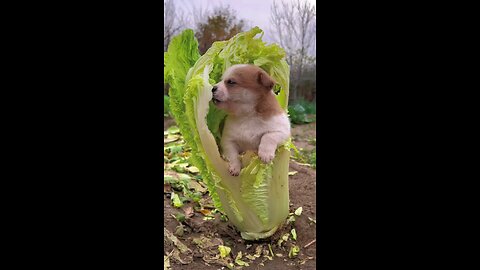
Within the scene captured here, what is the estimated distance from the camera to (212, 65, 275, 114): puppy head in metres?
1.89

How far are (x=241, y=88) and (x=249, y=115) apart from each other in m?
0.15

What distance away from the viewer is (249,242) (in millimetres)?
2023

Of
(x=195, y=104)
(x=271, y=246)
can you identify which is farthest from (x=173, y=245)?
(x=195, y=104)

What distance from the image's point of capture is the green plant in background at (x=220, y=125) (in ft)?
6.38

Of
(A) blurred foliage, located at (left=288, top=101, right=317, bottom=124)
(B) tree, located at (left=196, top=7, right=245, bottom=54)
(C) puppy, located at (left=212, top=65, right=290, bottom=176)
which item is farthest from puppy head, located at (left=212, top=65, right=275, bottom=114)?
(A) blurred foliage, located at (left=288, top=101, right=317, bottom=124)

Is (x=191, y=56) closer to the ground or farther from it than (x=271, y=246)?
farther from it

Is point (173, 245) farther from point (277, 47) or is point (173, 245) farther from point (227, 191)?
point (277, 47)

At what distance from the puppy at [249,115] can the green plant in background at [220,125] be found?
0.05 metres

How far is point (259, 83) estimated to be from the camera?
1933mm

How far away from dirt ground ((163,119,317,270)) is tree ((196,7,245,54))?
823 mm
